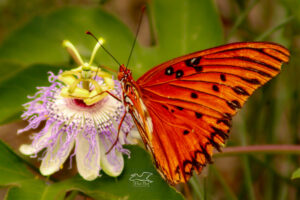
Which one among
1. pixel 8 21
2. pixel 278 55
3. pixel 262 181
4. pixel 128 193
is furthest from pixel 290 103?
pixel 8 21

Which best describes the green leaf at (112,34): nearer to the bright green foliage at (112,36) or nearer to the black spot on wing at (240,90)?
the bright green foliage at (112,36)

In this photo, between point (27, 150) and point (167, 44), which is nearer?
point (27, 150)

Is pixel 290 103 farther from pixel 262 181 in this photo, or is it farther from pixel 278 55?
pixel 278 55

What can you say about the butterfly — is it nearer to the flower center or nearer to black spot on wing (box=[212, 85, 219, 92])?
black spot on wing (box=[212, 85, 219, 92])

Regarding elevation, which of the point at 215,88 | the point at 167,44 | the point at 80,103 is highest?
the point at 167,44

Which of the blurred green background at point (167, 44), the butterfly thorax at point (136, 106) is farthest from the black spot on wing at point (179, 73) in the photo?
the blurred green background at point (167, 44)

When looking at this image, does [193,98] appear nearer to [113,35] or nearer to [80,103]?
[80,103]

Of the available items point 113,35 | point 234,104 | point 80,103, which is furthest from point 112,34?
point 234,104
